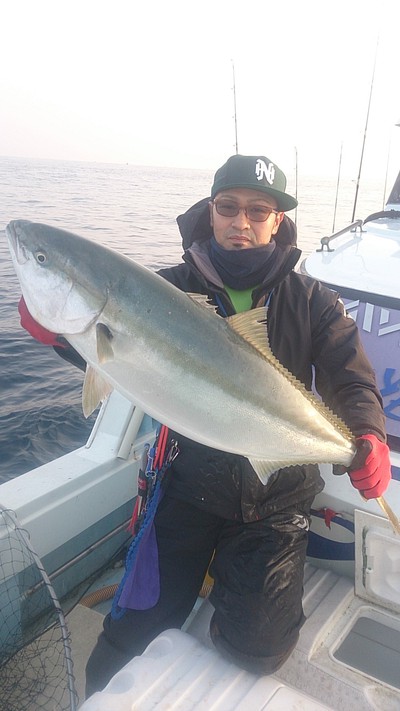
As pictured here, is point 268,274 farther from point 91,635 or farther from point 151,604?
point 91,635

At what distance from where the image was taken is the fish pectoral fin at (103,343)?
7.27 feet

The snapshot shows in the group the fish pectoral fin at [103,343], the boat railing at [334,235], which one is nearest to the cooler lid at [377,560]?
the fish pectoral fin at [103,343]

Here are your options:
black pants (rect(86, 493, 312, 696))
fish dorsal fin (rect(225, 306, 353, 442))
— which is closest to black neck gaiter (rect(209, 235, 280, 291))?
fish dorsal fin (rect(225, 306, 353, 442))

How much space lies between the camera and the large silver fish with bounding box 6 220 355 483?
88.0 inches

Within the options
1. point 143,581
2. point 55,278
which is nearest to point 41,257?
point 55,278

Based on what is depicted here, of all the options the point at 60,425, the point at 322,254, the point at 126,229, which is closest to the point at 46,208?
the point at 126,229

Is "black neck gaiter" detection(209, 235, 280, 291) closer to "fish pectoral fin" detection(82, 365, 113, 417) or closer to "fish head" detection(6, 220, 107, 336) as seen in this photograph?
"fish head" detection(6, 220, 107, 336)

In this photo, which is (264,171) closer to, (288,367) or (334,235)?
Answer: (288,367)

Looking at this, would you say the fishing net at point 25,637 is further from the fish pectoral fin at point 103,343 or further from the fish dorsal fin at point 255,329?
the fish dorsal fin at point 255,329

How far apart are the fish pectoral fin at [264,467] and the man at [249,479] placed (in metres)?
0.44

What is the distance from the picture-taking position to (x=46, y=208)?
994 inches

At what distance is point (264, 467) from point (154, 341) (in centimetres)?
78

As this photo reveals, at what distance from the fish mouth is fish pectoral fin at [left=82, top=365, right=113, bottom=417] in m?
0.53

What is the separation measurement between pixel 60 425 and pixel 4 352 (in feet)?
9.97
